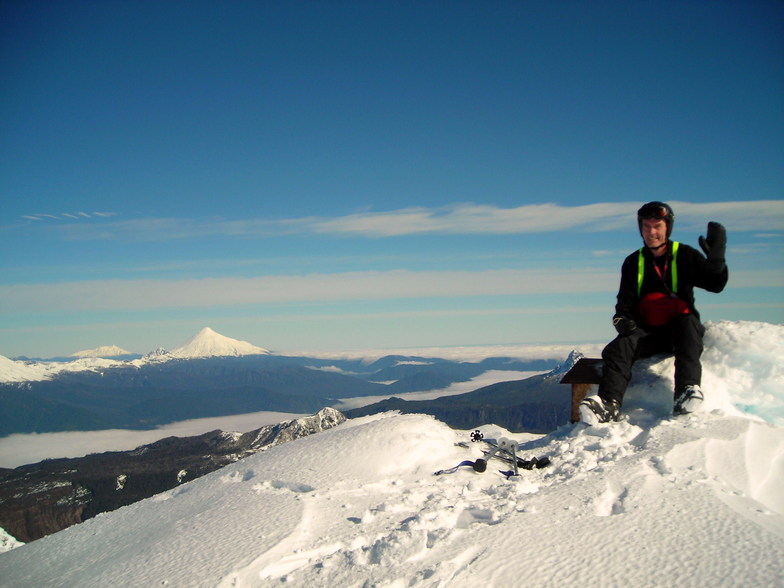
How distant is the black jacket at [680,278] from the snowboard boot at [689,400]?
148 centimetres

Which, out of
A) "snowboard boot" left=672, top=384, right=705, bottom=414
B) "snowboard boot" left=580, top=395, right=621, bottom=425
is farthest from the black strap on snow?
"snowboard boot" left=672, top=384, right=705, bottom=414

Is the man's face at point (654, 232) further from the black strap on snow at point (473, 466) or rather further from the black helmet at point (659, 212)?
the black strap on snow at point (473, 466)

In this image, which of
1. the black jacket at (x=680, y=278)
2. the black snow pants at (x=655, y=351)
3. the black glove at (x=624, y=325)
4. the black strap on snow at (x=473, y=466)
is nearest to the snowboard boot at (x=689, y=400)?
the black snow pants at (x=655, y=351)

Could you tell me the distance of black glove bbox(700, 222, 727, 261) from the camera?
22.7 feet

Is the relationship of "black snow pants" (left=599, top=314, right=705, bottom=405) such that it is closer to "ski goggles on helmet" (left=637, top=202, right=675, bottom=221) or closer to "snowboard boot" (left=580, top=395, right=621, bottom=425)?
"snowboard boot" (left=580, top=395, right=621, bottom=425)

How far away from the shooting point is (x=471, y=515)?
16.0 ft

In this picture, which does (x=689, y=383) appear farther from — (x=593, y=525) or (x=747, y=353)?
(x=593, y=525)

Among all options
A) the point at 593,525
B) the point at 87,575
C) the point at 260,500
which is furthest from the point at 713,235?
the point at 87,575

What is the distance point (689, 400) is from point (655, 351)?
152 centimetres

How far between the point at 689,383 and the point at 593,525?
3694 millimetres

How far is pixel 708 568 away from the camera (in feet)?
11.4

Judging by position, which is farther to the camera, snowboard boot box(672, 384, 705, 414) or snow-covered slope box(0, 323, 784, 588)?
snowboard boot box(672, 384, 705, 414)

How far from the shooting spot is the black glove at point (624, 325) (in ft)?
25.3

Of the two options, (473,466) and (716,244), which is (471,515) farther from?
(716,244)
